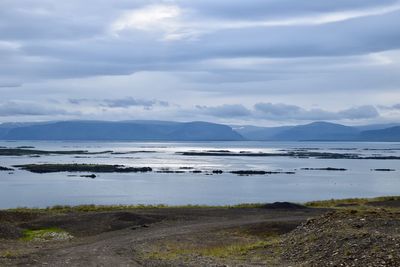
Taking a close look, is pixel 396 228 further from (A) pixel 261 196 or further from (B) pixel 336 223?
(A) pixel 261 196

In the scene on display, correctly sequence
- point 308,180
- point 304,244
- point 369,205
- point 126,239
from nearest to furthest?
point 304,244
point 126,239
point 369,205
point 308,180

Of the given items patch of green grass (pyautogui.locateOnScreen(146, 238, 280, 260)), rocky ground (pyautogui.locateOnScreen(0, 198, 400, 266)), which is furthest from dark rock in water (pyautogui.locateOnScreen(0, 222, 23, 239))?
patch of green grass (pyautogui.locateOnScreen(146, 238, 280, 260))

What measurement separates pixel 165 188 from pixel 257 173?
32.4 m

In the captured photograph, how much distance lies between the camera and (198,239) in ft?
87.8

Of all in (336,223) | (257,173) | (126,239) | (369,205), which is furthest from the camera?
(257,173)

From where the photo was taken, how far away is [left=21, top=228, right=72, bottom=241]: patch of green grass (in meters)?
28.4

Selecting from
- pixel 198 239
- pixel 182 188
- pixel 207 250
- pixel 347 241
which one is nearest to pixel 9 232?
pixel 198 239

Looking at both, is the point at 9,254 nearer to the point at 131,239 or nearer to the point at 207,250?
the point at 131,239

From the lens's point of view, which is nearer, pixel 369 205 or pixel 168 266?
pixel 168 266

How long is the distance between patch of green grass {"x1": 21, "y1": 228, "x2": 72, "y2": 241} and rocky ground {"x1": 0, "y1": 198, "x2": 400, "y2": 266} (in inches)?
2.0

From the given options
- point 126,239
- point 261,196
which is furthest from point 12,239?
point 261,196

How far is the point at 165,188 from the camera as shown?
3177 inches

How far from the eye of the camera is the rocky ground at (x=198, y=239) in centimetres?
1948

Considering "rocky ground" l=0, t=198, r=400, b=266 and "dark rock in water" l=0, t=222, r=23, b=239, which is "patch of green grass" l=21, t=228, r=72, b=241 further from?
"dark rock in water" l=0, t=222, r=23, b=239
